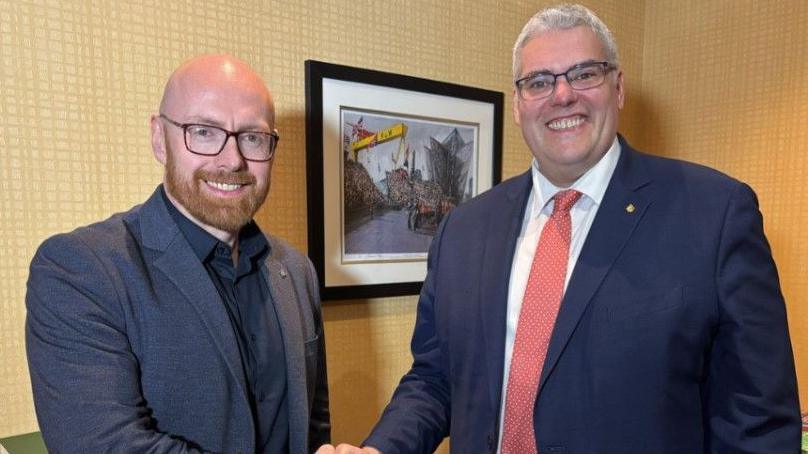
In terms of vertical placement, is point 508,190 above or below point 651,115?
below

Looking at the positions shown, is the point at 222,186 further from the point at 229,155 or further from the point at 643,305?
the point at 643,305

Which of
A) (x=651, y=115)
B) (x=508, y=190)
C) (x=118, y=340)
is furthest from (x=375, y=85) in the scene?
(x=651, y=115)

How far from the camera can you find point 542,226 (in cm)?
129

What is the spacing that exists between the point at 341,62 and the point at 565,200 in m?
0.89

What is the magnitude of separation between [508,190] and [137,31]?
1042mm

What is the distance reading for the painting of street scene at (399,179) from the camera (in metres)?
1.80

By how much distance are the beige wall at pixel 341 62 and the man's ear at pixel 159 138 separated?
0.35m

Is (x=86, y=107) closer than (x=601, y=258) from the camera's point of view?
No

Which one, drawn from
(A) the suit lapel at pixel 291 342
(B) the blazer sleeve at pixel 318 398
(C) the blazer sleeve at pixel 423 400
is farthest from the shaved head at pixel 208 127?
(C) the blazer sleeve at pixel 423 400

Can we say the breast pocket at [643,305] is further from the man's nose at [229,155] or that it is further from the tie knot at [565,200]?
the man's nose at [229,155]

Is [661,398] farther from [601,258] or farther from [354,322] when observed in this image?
[354,322]

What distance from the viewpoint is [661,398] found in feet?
3.50

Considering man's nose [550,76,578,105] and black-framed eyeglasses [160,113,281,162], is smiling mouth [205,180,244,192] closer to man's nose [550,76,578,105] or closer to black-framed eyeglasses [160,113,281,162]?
black-framed eyeglasses [160,113,281,162]

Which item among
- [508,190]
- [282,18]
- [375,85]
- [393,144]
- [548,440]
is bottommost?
[548,440]
